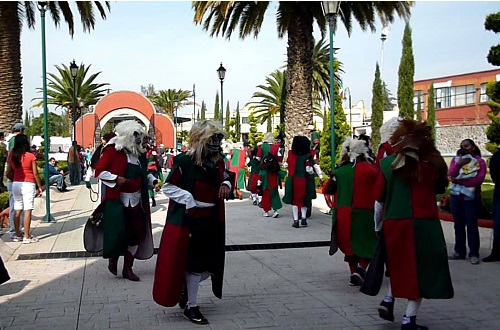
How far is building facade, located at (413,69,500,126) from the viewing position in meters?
46.1

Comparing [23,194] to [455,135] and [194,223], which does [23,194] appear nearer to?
[194,223]

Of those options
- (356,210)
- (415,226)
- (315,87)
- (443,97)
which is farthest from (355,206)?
(443,97)

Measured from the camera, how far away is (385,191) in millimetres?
4914

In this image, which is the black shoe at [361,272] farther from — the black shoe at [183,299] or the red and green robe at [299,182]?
the red and green robe at [299,182]

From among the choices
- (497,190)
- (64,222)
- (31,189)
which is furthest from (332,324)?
(64,222)

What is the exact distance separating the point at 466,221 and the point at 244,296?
3434 mm

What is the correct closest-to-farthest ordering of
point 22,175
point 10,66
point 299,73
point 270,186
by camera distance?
point 22,175, point 270,186, point 10,66, point 299,73

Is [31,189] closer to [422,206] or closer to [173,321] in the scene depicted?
[173,321]

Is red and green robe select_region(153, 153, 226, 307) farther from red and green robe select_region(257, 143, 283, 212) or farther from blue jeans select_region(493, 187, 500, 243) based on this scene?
red and green robe select_region(257, 143, 283, 212)

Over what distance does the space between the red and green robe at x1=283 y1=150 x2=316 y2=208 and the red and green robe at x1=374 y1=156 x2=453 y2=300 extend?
20.5 feet

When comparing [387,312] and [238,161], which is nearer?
[387,312]

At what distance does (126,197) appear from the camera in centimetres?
689

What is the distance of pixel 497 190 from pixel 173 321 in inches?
185

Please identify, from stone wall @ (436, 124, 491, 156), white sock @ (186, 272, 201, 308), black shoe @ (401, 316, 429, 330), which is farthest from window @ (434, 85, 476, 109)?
white sock @ (186, 272, 201, 308)
